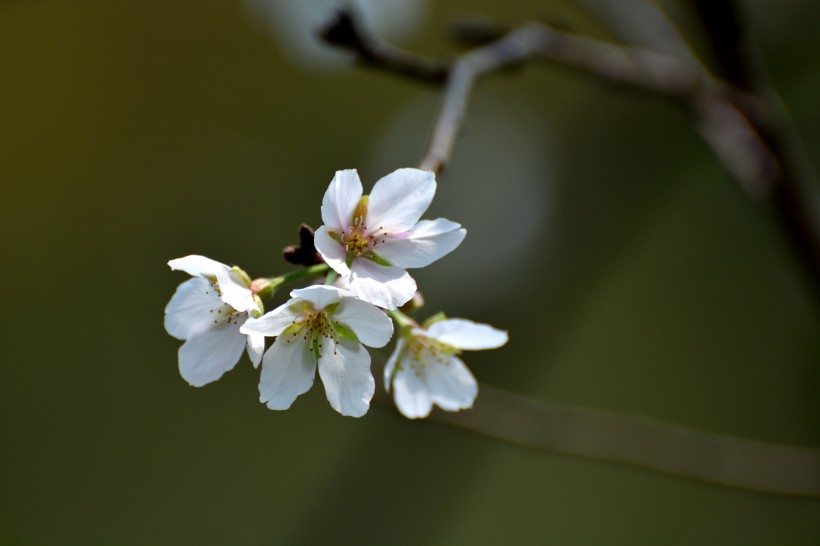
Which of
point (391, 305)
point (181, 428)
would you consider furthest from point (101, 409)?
point (391, 305)

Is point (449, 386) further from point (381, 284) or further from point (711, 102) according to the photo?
point (711, 102)

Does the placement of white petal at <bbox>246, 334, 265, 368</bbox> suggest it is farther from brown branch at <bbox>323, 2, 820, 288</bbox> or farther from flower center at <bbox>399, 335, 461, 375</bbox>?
brown branch at <bbox>323, 2, 820, 288</bbox>

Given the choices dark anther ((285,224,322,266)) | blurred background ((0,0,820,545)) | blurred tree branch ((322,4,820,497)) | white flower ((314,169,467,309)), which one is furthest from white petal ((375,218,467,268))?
blurred background ((0,0,820,545))

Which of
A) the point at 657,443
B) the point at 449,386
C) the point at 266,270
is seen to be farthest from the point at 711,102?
the point at 266,270

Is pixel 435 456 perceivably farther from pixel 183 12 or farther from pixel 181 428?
pixel 183 12

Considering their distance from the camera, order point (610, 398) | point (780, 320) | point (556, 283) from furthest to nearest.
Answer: point (610, 398) → point (780, 320) → point (556, 283)

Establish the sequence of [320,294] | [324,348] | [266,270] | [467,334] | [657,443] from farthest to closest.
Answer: [266,270]
[657,443]
[467,334]
[324,348]
[320,294]

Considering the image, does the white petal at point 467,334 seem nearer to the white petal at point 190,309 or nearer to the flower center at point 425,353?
the flower center at point 425,353
